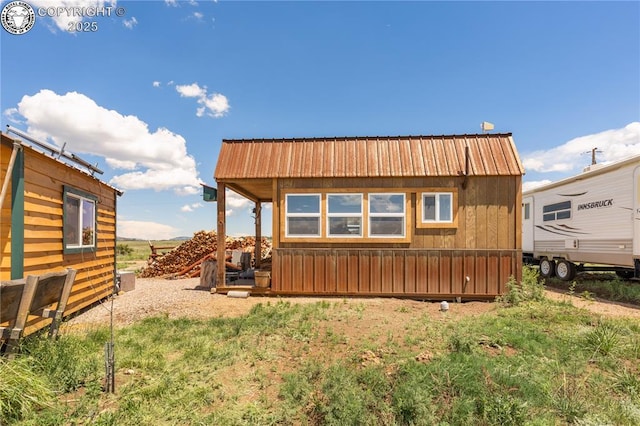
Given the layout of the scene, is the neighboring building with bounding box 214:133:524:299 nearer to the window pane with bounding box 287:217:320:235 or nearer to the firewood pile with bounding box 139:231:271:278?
the window pane with bounding box 287:217:320:235

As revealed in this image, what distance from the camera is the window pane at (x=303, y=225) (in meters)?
8.90

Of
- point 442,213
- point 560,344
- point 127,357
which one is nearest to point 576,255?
point 442,213

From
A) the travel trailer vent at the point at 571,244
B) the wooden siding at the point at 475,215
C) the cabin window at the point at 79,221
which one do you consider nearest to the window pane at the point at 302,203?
the wooden siding at the point at 475,215

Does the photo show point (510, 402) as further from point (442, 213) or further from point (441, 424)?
point (442, 213)

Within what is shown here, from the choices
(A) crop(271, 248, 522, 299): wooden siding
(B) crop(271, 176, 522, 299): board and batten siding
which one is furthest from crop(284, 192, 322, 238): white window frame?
(A) crop(271, 248, 522, 299): wooden siding

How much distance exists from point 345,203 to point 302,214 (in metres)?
1.32

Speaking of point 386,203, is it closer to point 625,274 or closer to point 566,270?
point 566,270

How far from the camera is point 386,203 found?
8.71 m

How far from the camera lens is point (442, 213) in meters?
8.57

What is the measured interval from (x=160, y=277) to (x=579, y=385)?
14.9 m

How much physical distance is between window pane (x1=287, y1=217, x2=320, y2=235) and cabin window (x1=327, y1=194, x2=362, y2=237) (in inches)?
16.7

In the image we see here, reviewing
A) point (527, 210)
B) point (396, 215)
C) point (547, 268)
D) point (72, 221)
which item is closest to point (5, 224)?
point (72, 221)

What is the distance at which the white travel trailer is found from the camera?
898 centimetres

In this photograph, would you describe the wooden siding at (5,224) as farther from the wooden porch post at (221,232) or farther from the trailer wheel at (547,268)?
the trailer wheel at (547,268)
